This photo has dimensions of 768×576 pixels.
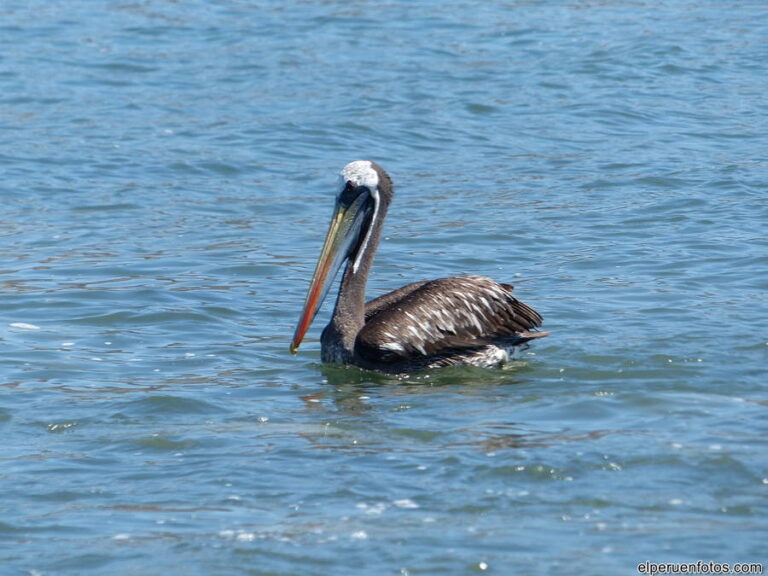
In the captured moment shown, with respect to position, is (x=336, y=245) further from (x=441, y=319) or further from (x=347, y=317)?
(x=441, y=319)

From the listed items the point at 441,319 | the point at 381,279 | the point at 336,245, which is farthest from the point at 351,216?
the point at 381,279

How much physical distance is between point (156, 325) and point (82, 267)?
153 cm

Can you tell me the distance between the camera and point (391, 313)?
295 inches

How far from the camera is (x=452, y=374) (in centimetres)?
750

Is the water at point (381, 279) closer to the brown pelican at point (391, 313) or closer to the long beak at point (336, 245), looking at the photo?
the brown pelican at point (391, 313)

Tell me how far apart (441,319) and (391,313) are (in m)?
0.27

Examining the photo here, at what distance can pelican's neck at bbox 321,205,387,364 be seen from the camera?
7527 millimetres

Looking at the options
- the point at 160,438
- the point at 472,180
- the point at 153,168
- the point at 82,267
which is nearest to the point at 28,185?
the point at 153,168

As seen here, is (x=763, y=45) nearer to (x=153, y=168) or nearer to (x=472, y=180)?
(x=472, y=180)

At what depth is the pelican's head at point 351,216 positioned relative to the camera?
303 inches

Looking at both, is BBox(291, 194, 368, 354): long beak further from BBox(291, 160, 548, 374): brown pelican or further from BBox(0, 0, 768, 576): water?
BBox(0, 0, 768, 576): water

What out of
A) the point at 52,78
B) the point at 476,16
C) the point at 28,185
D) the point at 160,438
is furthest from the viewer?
the point at 476,16

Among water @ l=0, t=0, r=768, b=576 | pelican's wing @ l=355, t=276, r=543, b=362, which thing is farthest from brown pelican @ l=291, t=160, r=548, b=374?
water @ l=0, t=0, r=768, b=576

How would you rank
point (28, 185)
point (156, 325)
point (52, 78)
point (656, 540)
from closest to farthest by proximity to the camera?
point (656, 540) < point (156, 325) < point (28, 185) < point (52, 78)
